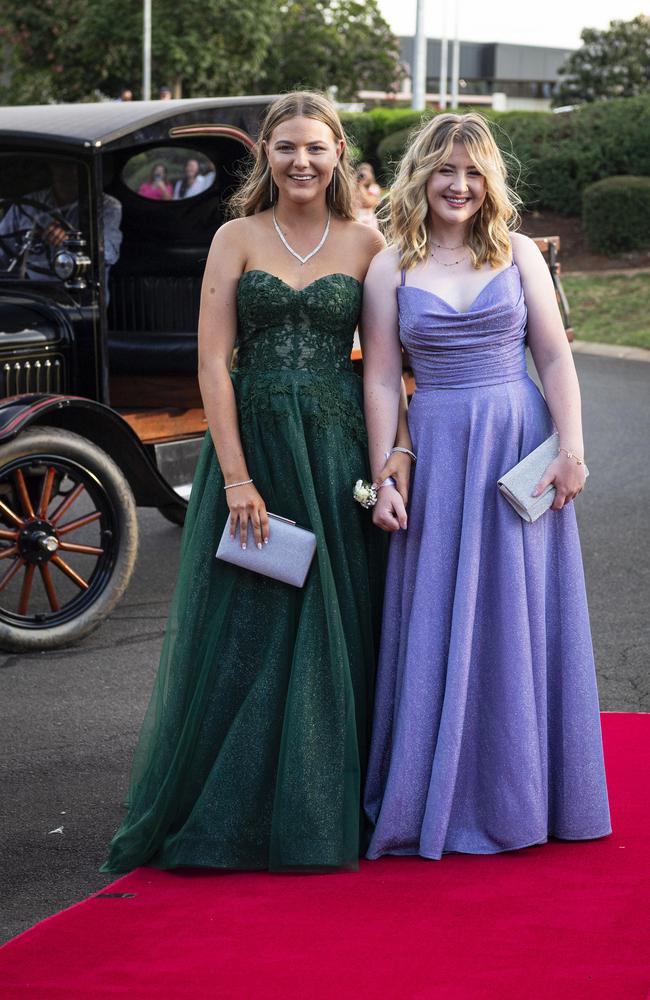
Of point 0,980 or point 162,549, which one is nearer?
point 0,980

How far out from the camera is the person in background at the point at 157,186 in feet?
23.1

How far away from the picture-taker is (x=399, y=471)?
3.61m

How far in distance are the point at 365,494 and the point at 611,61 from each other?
163ft

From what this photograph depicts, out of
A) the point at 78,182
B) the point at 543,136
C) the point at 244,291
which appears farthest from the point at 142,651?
the point at 543,136

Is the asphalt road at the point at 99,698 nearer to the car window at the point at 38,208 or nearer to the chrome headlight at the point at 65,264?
the chrome headlight at the point at 65,264

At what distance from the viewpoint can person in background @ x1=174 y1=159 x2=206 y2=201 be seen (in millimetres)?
6855

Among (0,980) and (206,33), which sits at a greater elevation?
(206,33)

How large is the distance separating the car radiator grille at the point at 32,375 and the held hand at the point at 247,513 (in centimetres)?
255

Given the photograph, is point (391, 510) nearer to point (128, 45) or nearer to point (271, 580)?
point (271, 580)

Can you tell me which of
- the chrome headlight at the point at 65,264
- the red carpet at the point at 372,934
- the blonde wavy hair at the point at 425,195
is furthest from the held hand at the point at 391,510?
the chrome headlight at the point at 65,264

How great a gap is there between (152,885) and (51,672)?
2060 mm

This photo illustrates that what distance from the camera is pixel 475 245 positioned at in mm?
3609

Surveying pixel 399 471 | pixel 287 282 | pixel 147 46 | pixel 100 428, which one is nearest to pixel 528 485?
pixel 399 471

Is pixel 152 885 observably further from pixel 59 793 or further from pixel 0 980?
pixel 59 793
